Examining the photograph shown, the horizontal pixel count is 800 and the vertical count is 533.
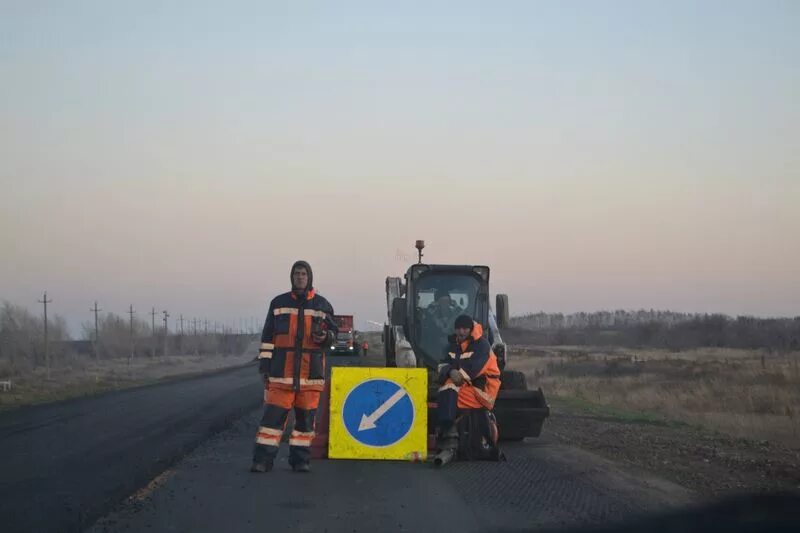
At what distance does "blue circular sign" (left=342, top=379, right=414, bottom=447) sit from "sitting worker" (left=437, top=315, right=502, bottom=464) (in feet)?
1.64

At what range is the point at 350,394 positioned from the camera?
13148mm

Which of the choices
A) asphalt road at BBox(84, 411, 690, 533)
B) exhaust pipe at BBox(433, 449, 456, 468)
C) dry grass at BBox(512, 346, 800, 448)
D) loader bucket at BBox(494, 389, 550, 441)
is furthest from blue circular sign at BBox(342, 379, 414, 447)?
dry grass at BBox(512, 346, 800, 448)

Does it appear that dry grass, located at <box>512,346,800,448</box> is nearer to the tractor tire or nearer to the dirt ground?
the dirt ground

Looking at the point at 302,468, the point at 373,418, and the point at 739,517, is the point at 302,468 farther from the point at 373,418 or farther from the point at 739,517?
the point at 739,517

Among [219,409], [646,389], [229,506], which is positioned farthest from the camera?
[646,389]

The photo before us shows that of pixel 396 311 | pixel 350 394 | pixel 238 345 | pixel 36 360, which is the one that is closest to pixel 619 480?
pixel 350 394

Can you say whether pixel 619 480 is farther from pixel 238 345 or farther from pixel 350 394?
pixel 238 345

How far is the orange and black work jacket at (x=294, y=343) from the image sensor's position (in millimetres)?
11914

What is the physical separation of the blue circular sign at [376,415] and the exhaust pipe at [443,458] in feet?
2.10

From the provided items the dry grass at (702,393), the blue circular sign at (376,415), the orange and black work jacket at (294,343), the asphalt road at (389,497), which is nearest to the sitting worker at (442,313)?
the asphalt road at (389,497)

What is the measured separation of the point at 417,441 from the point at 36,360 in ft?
272

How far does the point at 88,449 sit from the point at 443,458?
5672 millimetres

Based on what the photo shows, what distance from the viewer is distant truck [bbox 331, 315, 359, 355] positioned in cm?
7319

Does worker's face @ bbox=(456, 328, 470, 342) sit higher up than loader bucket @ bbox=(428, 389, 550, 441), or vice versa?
worker's face @ bbox=(456, 328, 470, 342)
